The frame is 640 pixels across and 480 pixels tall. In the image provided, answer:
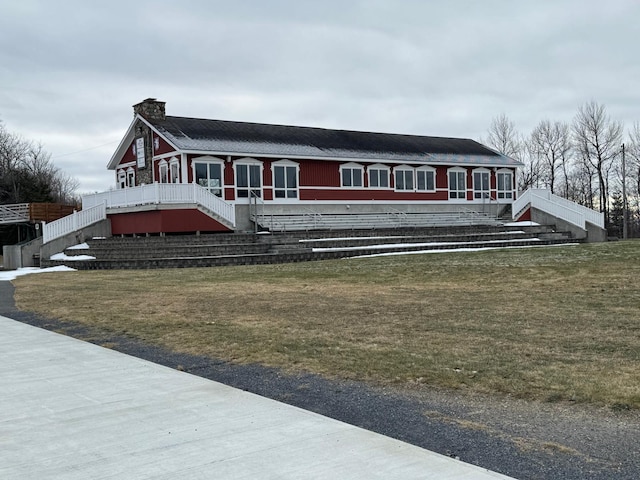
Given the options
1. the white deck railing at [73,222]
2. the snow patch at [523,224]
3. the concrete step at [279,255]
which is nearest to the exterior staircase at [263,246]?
the concrete step at [279,255]

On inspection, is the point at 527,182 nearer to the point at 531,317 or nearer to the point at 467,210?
the point at 467,210

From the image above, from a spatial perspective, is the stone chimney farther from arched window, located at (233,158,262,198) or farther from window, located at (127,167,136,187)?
Answer: arched window, located at (233,158,262,198)

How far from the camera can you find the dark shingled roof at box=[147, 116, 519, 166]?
32406mm

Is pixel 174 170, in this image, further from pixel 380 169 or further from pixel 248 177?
pixel 380 169

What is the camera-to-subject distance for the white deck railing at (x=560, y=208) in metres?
33.0

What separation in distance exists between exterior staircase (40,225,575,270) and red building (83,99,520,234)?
2.09m

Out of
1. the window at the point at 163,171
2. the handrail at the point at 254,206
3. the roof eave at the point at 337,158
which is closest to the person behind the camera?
the handrail at the point at 254,206

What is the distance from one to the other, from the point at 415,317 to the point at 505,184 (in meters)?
35.3

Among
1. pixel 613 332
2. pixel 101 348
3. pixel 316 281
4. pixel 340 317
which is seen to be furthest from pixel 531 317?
pixel 316 281

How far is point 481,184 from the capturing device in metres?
41.7

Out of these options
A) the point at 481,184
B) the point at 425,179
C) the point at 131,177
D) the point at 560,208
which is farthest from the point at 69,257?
the point at 481,184

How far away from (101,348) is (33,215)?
3605 cm

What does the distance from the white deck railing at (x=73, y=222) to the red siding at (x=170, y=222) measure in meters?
1.60

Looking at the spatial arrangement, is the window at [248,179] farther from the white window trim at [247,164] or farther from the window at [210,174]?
the window at [210,174]
